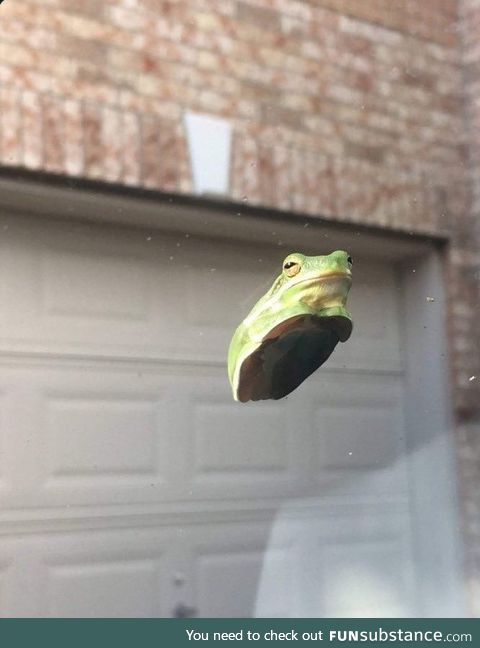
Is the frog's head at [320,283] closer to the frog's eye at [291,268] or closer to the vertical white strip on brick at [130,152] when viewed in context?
the frog's eye at [291,268]

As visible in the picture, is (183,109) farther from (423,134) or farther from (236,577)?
(236,577)

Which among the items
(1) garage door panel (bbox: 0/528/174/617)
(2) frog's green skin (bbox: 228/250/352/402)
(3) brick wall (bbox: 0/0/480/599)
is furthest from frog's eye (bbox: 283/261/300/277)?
(1) garage door panel (bbox: 0/528/174/617)

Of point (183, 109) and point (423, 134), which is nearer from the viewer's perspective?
point (183, 109)

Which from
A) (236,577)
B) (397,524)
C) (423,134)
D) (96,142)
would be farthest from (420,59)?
(236,577)

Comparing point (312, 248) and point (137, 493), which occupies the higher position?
point (312, 248)

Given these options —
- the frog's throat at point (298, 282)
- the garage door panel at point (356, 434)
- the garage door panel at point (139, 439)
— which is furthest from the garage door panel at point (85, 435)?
the frog's throat at point (298, 282)

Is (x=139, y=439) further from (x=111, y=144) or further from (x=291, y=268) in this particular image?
(x=291, y=268)

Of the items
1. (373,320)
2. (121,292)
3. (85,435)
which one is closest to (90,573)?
(85,435)
